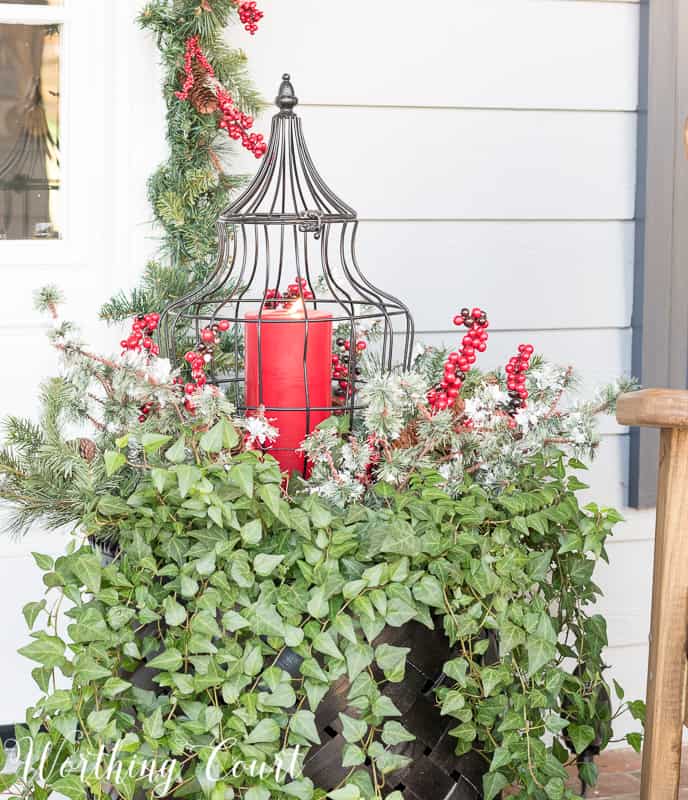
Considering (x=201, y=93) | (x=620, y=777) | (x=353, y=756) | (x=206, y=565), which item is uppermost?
(x=201, y=93)

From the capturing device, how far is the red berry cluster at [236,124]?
5.22 ft

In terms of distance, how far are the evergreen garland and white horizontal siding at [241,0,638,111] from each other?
0.09 meters

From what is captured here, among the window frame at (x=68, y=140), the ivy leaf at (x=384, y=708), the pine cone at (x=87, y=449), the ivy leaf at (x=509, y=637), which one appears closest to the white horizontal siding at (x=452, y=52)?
the window frame at (x=68, y=140)

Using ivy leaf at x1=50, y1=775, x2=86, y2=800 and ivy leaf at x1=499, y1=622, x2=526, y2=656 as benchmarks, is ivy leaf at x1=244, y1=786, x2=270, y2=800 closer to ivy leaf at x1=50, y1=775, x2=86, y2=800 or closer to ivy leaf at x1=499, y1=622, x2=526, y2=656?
ivy leaf at x1=50, y1=775, x2=86, y2=800

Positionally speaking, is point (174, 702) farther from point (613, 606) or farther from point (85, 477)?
point (613, 606)

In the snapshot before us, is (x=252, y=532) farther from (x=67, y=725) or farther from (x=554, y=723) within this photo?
(x=554, y=723)

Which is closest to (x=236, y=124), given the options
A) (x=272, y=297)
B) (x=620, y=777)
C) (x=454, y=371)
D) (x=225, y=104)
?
(x=225, y=104)

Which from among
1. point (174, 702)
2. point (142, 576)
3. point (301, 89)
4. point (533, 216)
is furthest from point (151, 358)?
point (533, 216)

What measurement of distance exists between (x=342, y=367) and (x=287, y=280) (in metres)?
0.27

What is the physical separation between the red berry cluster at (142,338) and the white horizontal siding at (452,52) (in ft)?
1.82

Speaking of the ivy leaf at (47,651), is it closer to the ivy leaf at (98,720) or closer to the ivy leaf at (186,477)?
the ivy leaf at (98,720)

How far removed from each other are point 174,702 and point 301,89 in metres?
1.10

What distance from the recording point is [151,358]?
130 cm

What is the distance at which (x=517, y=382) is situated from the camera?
136 centimetres
